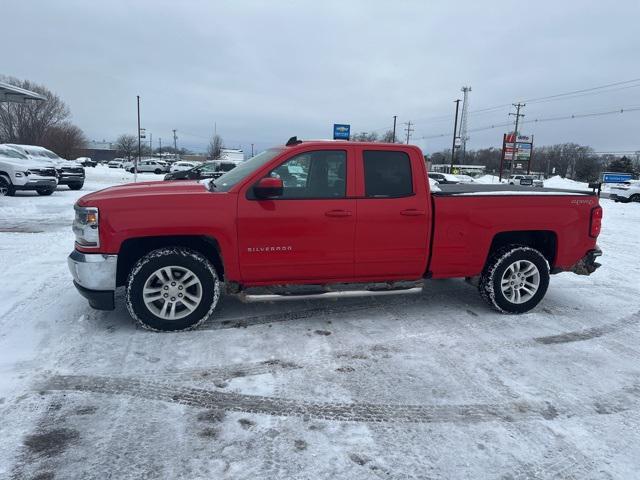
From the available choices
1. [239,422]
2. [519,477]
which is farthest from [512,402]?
[239,422]

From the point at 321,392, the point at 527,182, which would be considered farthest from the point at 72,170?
the point at 527,182

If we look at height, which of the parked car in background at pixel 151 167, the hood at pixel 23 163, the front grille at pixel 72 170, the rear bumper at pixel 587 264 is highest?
the hood at pixel 23 163

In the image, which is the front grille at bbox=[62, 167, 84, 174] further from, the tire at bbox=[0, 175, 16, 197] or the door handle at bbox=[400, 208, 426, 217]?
the door handle at bbox=[400, 208, 426, 217]

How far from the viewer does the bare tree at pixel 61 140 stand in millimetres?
60875

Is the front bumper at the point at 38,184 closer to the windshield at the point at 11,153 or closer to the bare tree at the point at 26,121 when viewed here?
the windshield at the point at 11,153

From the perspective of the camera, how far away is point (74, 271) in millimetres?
4355

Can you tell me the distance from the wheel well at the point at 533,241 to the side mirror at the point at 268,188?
258 cm

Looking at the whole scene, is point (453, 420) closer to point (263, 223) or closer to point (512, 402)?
point (512, 402)

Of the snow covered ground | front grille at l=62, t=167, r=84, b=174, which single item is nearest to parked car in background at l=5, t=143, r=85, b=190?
front grille at l=62, t=167, r=84, b=174

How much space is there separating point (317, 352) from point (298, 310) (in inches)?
44.5

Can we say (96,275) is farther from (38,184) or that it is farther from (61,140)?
(61,140)

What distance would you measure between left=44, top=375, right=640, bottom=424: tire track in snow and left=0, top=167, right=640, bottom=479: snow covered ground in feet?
0.05

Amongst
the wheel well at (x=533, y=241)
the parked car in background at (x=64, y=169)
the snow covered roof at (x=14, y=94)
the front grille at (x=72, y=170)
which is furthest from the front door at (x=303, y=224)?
the snow covered roof at (x=14, y=94)

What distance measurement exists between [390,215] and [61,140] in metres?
68.4
